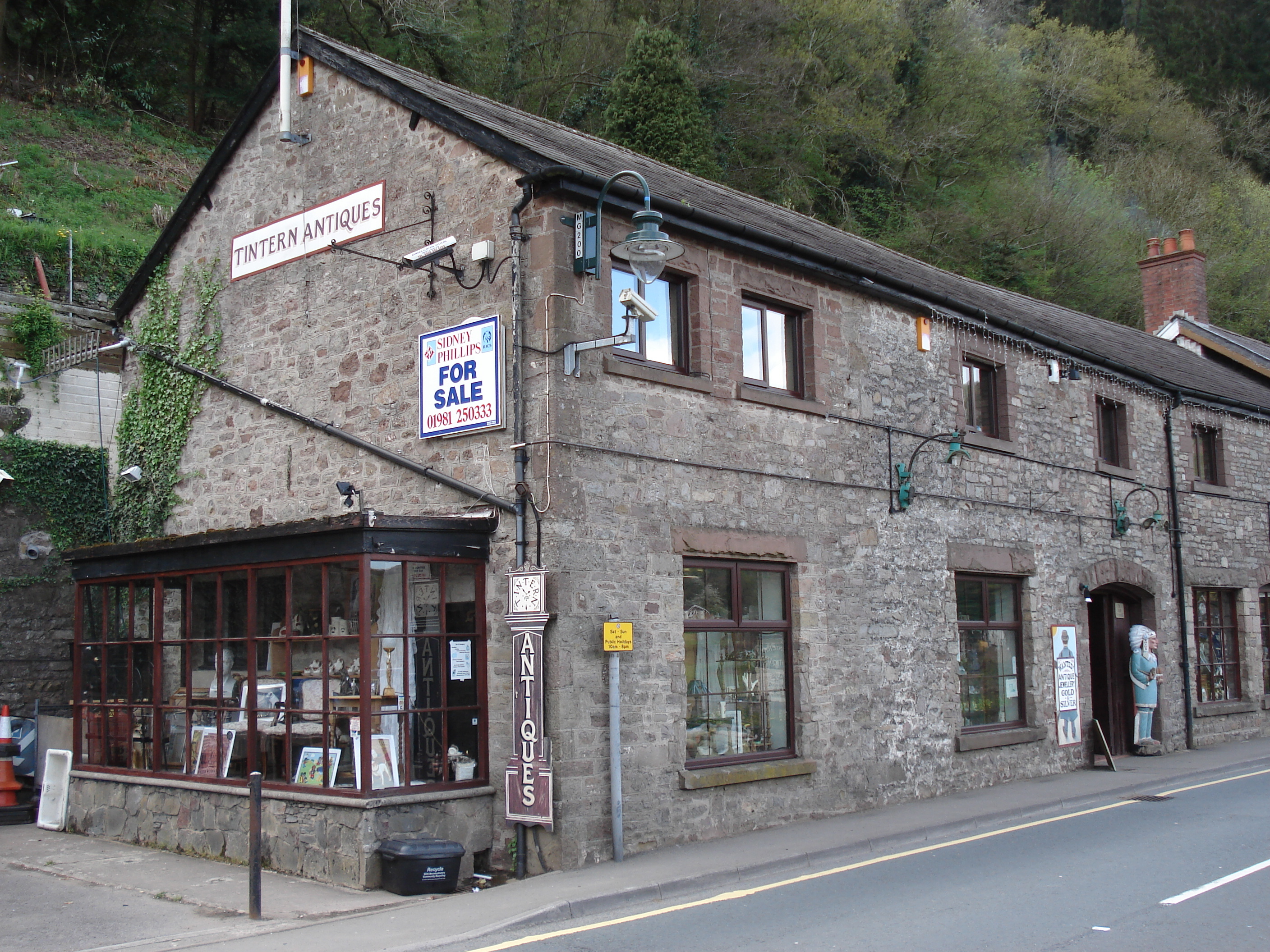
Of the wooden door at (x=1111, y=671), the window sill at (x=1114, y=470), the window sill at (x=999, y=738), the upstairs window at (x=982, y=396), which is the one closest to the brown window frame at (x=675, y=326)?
the upstairs window at (x=982, y=396)

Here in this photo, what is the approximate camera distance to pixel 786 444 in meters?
12.5

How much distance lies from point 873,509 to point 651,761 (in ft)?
15.1

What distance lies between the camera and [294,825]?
10.1m

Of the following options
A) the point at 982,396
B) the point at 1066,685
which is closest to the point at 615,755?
the point at 982,396

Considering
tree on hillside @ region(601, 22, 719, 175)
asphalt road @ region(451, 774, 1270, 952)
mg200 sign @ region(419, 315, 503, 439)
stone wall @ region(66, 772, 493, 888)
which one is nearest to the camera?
asphalt road @ region(451, 774, 1270, 952)

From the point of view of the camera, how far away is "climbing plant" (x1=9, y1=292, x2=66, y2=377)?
16.0m

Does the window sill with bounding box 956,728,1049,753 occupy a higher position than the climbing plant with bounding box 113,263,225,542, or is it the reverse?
the climbing plant with bounding box 113,263,225,542

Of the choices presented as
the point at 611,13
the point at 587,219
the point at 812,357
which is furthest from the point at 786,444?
the point at 611,13

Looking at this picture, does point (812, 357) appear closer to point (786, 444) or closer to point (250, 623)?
point (786, 444)

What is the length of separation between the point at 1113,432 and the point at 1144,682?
404 cm

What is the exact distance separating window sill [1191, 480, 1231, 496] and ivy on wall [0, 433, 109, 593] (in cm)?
1752

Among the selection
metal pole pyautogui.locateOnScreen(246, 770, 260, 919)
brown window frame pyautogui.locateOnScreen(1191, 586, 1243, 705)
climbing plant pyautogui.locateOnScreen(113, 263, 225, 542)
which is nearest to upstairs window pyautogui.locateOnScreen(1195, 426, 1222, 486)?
brown window frame pyautogui.locateOnScreen(1191, 586, 1243, 705)

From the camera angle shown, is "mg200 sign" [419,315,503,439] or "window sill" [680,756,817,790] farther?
"window sill" [680,756,817,790]

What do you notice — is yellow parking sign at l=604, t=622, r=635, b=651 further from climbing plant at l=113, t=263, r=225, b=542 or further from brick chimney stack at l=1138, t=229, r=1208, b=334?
brick chimney stack at l=1138, t=229, r=1208, b=334
